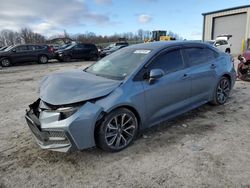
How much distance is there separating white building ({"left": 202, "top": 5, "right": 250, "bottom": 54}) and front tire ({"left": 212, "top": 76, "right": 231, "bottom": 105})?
63.6 feet

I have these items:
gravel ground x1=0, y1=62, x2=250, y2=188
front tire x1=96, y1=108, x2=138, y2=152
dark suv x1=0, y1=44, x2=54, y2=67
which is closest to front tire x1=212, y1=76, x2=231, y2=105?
gravel ground x1=0, y1=62, x2=250, y2=188

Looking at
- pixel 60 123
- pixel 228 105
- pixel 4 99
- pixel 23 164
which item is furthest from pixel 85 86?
pixel 4 99

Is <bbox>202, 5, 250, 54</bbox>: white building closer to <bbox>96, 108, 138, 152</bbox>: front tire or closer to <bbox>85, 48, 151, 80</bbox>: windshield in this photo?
<bbox>85, 48, 151, 80</bbox>: windshield

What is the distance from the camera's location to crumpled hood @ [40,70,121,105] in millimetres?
3164

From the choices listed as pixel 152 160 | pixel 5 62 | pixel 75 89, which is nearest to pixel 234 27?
pixel 5 62

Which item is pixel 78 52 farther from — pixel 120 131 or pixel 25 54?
pixel 120 131

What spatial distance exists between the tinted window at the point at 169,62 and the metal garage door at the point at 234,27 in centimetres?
2277

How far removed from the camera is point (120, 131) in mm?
3504

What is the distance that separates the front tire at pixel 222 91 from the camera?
5214 mm

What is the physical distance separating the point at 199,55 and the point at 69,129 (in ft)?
10.4

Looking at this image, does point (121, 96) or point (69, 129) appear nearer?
point (69, 129)

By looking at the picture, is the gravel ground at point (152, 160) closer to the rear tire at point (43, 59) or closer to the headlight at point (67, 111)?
the headlight at point (67, 111)

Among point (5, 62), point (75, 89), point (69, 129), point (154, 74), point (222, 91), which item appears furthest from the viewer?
point (5, 62)

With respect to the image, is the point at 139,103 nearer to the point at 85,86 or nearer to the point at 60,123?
the point at 85,86
